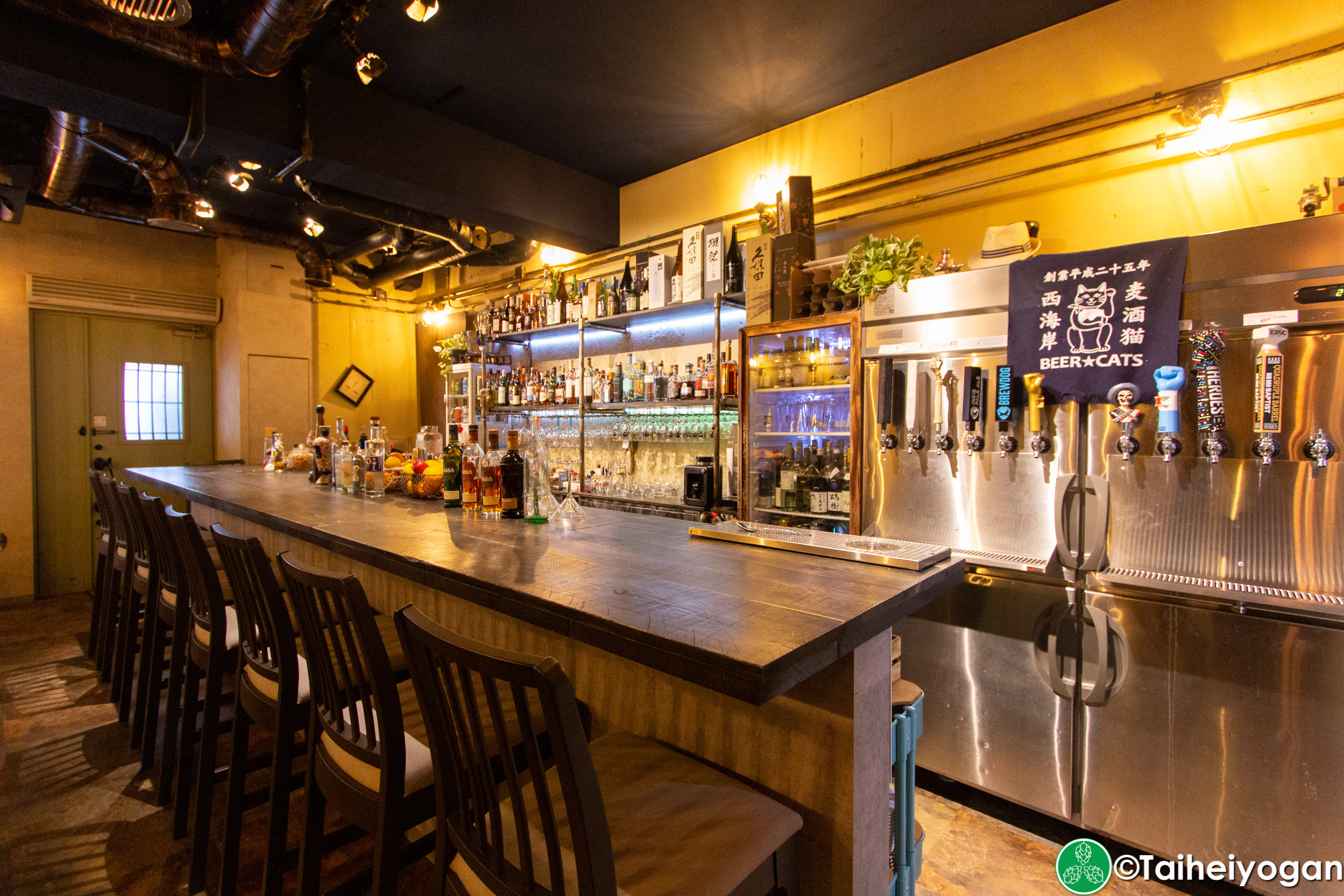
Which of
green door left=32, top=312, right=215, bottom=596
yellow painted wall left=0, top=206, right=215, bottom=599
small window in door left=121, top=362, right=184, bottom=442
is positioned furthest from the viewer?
small window in door left=121, top=362, right=184, bottom=442

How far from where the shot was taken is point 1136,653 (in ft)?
6.90

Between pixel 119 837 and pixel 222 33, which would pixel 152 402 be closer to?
pixel 222 33

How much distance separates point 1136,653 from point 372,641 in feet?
7.86

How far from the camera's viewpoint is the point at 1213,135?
2490 mm

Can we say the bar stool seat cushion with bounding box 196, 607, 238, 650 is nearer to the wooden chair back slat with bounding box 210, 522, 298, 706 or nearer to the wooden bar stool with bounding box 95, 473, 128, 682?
the wooden chair back slat with bounding box 210, 522, 298, 706

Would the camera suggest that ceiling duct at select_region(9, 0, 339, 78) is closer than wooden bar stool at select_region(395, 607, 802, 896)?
No

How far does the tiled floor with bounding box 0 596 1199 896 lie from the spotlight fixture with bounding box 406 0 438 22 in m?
2.98

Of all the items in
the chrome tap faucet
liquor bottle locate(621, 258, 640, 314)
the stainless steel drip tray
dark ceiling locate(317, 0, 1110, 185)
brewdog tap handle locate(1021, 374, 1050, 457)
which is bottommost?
the stainless steel drip tray

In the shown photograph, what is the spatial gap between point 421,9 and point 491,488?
187cm

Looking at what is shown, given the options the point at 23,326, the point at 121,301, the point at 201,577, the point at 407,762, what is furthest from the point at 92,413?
the point at 407,762

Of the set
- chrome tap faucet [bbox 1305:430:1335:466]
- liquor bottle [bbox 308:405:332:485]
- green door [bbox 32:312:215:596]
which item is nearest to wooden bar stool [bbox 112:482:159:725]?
liquor bottle [bbox 308:405:332:485]

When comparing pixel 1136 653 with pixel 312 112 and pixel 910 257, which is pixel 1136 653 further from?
pixel 312 112

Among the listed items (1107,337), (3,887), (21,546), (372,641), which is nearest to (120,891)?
(3,887)

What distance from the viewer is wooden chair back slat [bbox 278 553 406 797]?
3.50ft
